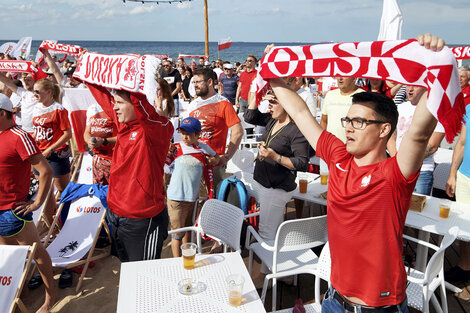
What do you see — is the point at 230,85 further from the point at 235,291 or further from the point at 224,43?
the point at 235,291

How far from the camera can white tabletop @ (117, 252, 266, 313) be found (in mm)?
2080

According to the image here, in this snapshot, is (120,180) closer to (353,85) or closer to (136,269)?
(136,269)

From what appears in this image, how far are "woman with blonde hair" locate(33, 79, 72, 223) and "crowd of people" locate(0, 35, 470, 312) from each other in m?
0.01

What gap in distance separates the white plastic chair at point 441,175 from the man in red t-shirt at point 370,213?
3.41 meters

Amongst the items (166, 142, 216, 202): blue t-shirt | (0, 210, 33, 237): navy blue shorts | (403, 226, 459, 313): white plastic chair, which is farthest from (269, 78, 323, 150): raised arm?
(0, 210, 33, 237): navy blue shorts

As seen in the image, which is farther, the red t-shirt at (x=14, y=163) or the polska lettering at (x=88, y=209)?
the polska lettering at (x=88, y=209)

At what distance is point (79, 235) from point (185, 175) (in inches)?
66.7

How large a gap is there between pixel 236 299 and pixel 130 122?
145cm

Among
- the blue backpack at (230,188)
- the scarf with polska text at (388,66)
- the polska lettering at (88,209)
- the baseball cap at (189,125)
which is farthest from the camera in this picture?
the polska lettering at (88,209)

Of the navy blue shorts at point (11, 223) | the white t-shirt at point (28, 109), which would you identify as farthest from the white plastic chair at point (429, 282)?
the white t-shirt at point (28, 109)

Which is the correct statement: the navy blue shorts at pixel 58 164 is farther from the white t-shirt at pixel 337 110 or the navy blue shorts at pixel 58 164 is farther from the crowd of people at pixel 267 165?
the white t-shirt at pixel 337 110

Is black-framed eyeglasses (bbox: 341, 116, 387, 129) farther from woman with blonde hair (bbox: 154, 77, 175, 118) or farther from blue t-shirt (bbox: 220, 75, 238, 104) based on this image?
blue t-shirt (bbox: 220, 75, 238, 104)

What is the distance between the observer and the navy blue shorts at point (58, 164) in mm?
4847

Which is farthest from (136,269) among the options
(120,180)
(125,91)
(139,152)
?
(125,91)
